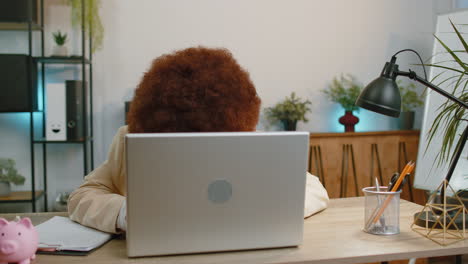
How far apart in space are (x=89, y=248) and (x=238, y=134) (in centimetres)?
42

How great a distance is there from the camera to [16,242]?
0.92 metres

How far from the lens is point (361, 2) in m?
3.61

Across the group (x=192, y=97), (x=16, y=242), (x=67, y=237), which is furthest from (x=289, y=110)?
(x=16, y=242)

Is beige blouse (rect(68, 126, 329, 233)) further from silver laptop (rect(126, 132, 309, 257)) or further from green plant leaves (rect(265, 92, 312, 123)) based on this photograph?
green plant leaves (rect(265, 92, 312, 123))

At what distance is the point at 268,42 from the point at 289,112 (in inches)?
21.6

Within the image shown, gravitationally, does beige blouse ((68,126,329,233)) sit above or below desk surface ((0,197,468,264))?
above

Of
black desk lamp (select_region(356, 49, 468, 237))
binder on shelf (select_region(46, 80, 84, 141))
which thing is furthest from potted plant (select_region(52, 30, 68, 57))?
black desk lamp (select_region(356, 49, 468, 237))

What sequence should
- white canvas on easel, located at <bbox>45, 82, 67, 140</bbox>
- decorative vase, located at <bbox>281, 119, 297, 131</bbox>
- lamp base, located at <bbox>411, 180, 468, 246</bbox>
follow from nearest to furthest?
1. lamp base, located at <bbox>411, 180, 468, 246</bbox>
2. white canvas on easel, located at <bbox>45, 82, 67, 140</bbox>
3. decorative vase, located at <bbox>281, 119, 297, 131</bbox>

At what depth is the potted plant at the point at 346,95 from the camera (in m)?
3.41

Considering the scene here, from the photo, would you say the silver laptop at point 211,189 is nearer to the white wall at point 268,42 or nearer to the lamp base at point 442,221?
the lamp base at point 442,221

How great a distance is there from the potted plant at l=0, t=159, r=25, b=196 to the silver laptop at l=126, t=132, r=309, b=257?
2.23m

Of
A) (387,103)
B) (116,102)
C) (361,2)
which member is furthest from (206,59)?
(361,2)

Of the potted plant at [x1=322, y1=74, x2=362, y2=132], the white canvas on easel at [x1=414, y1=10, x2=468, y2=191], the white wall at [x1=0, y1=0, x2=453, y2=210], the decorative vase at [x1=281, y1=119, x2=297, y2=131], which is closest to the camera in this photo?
the white canvas on easel at [x1=414, y1=10, x2=468, y2=191]

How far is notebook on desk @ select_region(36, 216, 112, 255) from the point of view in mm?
1047
